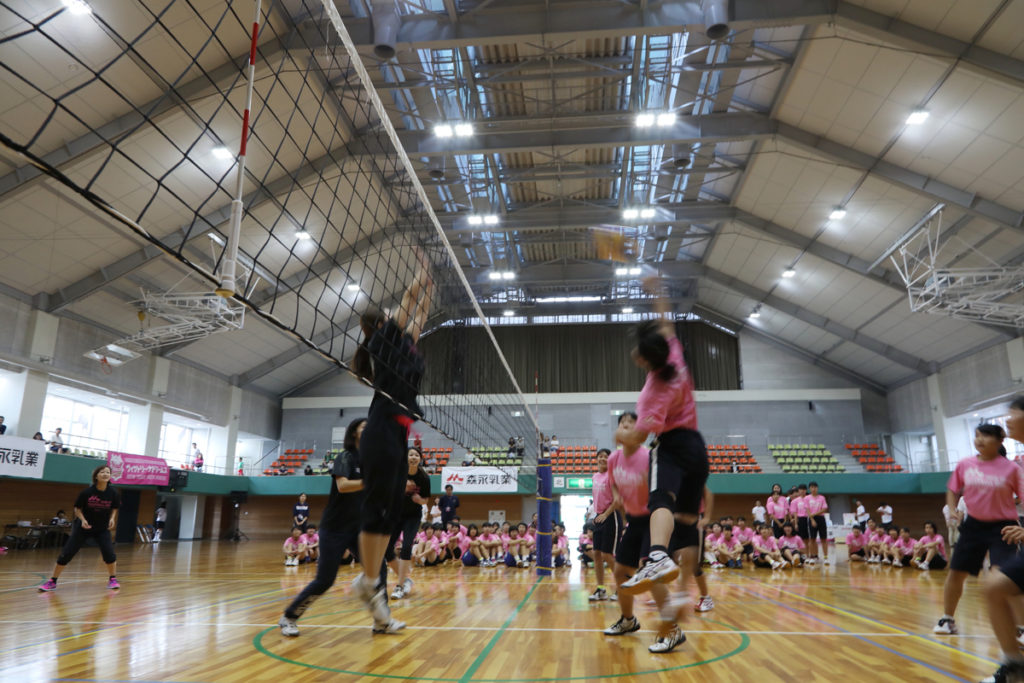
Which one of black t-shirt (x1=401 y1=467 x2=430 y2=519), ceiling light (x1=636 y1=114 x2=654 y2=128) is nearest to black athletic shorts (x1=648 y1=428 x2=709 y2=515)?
black t-shirt (x1=401 y1=467 x2=430 y2=519)

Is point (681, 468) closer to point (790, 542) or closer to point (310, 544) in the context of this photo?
point (310, 544)

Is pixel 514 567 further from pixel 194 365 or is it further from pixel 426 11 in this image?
pixel 194 365

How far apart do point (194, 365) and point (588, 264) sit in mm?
15035

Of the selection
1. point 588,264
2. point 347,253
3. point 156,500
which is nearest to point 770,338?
point 588,264

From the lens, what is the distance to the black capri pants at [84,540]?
23.7 ft

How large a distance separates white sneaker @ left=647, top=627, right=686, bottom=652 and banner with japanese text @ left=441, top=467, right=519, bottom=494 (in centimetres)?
1740

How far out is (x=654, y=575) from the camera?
298 centimetres

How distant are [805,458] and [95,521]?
23.5m

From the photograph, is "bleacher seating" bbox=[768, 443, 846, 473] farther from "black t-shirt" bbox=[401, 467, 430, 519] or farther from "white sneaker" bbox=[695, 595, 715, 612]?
"black t-shirt" bbox=[401, 467, 430, 519]

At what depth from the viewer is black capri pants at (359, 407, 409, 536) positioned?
12.6 ft

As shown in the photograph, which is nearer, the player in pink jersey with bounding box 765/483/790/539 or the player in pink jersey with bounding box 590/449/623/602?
the player in pink jersey with bounding box 590/449/623/602

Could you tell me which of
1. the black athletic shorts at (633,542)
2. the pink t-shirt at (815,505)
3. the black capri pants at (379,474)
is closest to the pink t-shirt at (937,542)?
the pink t-shirt at (815,505)

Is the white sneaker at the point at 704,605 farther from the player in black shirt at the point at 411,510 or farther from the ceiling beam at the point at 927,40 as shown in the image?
the ceiling beam at the point at 927,40

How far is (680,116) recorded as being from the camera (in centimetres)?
1471
